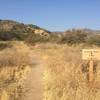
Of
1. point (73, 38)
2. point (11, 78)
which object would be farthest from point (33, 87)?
point (73, 38)

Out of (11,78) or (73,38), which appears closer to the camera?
(11,78)

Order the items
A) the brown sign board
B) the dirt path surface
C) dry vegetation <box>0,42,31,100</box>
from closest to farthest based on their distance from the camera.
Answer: dry vegetation <box>0,42,31,100</box> → the dirt path surface → the brown sign board

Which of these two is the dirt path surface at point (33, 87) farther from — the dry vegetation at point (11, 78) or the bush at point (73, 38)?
the bush at point (73, 38)

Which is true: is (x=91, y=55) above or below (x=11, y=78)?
above

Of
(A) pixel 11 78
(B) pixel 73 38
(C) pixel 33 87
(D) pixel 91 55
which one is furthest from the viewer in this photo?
(B) pixel 73 38

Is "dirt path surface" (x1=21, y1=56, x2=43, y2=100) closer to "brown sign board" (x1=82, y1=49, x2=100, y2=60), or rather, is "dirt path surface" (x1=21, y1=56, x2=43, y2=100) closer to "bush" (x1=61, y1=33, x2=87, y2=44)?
"brown sign board" (x1=82, y1=49, x2=100, y2=60)

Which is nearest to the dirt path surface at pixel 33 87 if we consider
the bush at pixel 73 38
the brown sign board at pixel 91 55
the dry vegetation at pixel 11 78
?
the dry vegetation at pixel 11 78

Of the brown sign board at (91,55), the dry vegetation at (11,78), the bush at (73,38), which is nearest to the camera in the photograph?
the dry vegetation at (11,78)

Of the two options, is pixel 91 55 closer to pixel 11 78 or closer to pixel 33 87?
pixel 33 87

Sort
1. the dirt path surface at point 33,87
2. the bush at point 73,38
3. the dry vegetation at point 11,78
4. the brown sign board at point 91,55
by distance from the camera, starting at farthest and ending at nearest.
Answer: the bush at point 73,38 → the brown sign board at point 91,55 → the dirt path surface at point 33,87 → the dry vegetation at point 11,78

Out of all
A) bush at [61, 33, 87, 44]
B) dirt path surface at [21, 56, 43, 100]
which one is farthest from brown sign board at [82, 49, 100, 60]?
bush at [61, 33, 87, 44]

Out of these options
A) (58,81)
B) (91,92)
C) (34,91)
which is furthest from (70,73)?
(91,92)

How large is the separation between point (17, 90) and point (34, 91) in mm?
577

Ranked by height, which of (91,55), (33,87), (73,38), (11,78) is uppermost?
(73,38)
